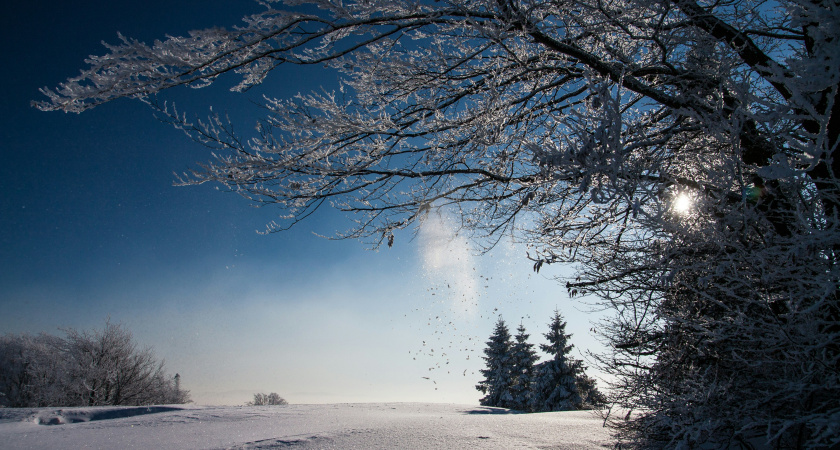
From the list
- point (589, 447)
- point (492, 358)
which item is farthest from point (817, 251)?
point (492, 358)

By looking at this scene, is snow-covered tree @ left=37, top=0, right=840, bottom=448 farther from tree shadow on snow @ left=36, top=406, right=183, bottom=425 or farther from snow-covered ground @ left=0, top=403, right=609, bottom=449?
tree shadow on snow @ left=36, top=406, right=183, bottom=425

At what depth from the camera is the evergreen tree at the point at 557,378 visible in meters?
17.4

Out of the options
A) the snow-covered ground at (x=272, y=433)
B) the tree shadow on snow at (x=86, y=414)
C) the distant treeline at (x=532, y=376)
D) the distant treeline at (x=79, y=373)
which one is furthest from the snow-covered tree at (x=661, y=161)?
the distant treeline at (x=79, y=373)

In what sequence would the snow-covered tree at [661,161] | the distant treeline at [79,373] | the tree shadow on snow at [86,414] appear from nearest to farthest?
the snow-covered tree at [661,161] < the tree shadow on snow at [86,414] < the distant treeline at [79,373]

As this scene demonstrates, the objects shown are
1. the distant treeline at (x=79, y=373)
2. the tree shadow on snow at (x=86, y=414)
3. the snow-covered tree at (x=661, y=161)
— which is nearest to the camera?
the snow-covered tree at (x=661, y=161)

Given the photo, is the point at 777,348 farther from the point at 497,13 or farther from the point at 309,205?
the point at 309,205

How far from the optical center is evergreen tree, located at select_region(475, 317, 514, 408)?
1888 cm

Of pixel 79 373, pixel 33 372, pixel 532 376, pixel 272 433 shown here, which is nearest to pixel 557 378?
pixel 532 376

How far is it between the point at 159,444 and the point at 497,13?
16.5 ft

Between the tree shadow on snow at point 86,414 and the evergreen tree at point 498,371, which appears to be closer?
the tree shadow on snow at point 86,414

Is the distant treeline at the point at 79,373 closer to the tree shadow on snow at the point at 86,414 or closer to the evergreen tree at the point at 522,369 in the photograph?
the tree shadow on snow at the point at 86,414

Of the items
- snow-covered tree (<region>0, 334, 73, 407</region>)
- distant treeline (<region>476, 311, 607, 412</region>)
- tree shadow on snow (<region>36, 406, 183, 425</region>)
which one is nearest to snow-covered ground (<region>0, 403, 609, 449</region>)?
tree shadow on snow (<region>36, 406, 183, 425</region>)

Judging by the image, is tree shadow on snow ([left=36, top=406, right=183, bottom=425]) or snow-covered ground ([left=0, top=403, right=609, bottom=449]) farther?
tree shadow on snow ([left=36, top=406, right=183, bottom=425])

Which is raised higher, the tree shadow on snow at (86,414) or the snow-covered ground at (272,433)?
the snow-covered ground at (272,433)
